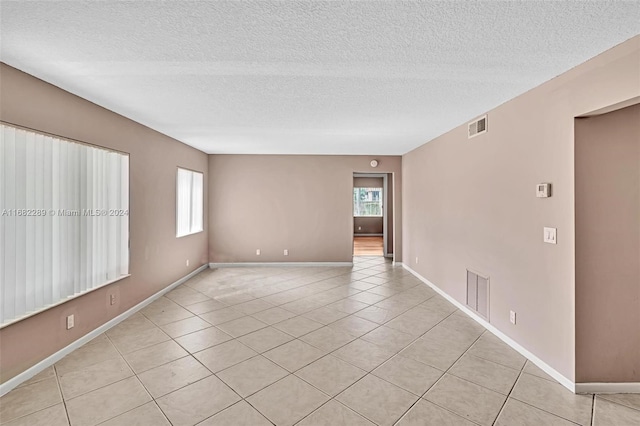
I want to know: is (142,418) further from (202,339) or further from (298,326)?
(298,326)

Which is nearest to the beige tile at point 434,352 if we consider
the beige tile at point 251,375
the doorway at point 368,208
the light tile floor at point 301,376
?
the light tile floor at point 301,376

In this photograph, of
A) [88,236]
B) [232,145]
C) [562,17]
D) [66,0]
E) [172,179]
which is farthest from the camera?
[232,145]

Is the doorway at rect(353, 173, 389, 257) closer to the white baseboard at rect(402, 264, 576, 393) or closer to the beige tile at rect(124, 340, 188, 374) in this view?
the white baseboard at rect(402, 264, 576, 393)

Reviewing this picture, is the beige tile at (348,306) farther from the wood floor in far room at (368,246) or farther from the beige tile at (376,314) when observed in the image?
the wood floor in far room at (368,246)

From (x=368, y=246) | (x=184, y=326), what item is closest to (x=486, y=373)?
(x=184, y=326)

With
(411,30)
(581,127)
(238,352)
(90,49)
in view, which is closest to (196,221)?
(238,352)

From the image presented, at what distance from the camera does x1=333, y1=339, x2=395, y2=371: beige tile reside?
254cm

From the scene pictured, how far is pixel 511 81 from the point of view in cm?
244

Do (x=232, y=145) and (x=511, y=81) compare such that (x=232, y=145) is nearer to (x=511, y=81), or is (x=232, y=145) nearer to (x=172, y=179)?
(x=172, y=179)

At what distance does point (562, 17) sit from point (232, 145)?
4.81m

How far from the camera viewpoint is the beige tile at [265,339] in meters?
2.85

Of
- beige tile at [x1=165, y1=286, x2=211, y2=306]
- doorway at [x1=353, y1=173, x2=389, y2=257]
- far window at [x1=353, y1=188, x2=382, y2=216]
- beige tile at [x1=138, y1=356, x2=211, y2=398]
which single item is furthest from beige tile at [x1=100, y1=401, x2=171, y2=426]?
far window at [x1=353, y1=188, x2=382, y2=216]

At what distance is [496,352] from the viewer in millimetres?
2730

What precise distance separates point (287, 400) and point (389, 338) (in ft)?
4.46
